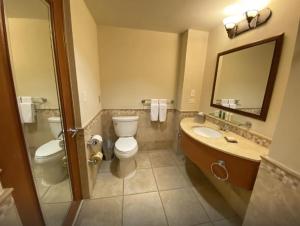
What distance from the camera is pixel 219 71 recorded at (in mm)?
1879

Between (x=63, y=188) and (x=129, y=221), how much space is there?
2.46 ft

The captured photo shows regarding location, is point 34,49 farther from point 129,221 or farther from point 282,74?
point 282,74

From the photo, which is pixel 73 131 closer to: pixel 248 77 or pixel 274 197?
pixel 274 197

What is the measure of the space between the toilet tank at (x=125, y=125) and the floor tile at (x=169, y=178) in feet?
2.40

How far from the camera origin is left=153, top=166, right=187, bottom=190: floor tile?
1.79 meters

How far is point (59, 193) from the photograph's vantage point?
4.21 ft

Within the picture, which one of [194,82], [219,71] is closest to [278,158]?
[219,71]

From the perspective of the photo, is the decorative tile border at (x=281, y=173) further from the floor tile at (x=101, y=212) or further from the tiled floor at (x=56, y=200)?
the tiled floor at (x=56, y=200)

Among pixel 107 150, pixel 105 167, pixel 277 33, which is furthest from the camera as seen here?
pixel 107 150

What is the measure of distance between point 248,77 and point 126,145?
5.63ft

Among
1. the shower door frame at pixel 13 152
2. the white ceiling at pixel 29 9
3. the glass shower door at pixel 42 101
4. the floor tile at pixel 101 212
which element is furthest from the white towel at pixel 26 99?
the floor tile at pixel 101 212

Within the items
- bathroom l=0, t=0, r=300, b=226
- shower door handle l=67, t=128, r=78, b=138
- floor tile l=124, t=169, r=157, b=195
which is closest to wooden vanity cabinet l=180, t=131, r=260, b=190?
bathroom l=0, t=0, r=300, b=226

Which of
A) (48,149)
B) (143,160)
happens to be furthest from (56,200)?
(143,160)

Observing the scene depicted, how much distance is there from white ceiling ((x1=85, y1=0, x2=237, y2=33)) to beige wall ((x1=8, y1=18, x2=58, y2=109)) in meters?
0.67
